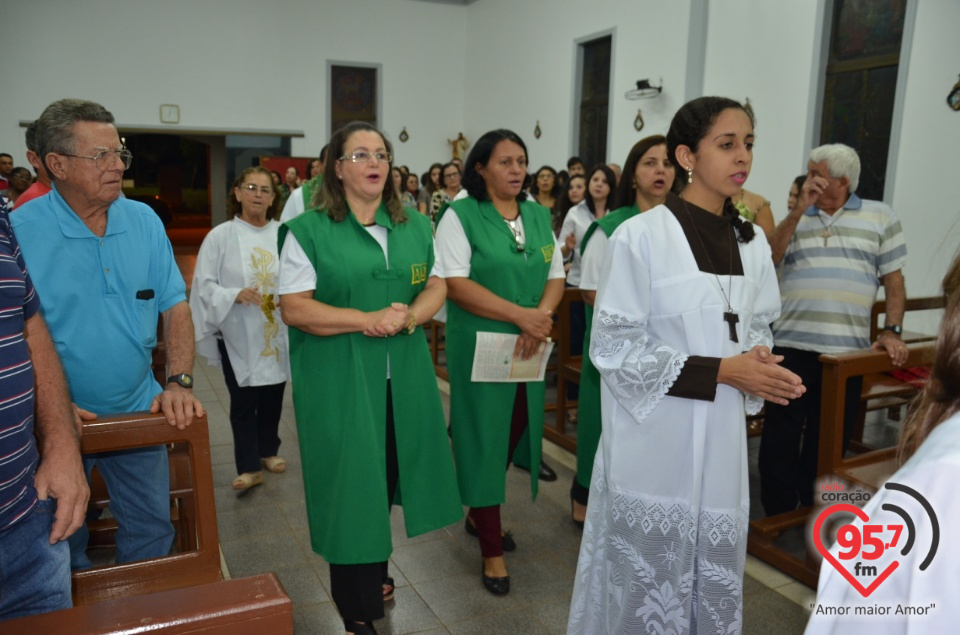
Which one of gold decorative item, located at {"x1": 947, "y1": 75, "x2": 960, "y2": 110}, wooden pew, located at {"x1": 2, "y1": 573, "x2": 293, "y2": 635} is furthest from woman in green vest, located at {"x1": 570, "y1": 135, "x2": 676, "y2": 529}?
gold decorative item, located at {"x1": 947, "y1": 75, "x2": 960, "y2": 110}

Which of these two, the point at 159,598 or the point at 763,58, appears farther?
the point at 763,58

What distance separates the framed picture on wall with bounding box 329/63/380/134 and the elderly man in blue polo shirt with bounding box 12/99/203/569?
13.1 meters

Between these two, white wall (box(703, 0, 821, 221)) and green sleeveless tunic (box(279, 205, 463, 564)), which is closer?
green sleeveless tunic (box(279, 205, 463, 564))

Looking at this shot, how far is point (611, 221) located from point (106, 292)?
6.30 ft

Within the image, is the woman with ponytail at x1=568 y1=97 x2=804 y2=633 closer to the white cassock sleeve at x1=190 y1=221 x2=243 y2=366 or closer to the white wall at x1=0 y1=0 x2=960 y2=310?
the white cassock sleeve at x1=190 y1=221 x2=243 y2=366

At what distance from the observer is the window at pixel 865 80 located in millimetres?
7293

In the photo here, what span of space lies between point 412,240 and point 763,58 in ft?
23.7

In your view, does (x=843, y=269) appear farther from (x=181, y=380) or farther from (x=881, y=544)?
(x=881, y=544)

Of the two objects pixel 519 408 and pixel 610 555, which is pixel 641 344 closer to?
pixel 610 555

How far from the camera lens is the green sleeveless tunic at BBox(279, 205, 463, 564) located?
7.80 ft

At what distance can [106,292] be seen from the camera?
2.24 meters

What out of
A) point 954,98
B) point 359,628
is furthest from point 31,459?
point 954,98

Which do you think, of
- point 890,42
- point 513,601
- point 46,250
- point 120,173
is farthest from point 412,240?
point 890,42

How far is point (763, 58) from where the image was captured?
8.34m
